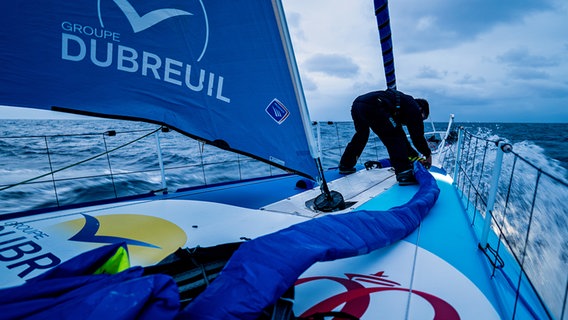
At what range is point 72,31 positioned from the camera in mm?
1378

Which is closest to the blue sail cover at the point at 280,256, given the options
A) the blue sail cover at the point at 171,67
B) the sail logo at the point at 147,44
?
the blue sail cover at the point at 171,67

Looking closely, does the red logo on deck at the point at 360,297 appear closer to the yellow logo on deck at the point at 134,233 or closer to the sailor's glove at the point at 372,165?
the yellow logo on deck at the point at 134,233

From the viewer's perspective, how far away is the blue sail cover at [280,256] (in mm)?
886

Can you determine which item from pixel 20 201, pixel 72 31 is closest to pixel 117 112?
pixel 72 31

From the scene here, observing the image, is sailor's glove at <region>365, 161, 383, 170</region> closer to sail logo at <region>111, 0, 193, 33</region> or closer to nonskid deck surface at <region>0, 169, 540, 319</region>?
nonskid deck surface at <region>0, 169, 540, 319</region>

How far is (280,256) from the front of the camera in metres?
1.11

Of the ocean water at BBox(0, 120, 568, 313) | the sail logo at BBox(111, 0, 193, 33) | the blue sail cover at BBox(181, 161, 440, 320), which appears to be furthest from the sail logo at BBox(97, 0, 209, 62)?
the blue sail cover at BBox(181, 161, 440, 320)

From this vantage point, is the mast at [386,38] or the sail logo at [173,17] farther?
the mast at [386,38]

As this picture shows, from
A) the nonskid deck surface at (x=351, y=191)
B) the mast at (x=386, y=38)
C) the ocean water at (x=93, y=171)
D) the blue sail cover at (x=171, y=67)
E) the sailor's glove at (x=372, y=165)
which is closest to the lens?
the blue sail cover at (x=171, y=67)

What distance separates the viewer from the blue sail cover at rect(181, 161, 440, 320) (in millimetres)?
886

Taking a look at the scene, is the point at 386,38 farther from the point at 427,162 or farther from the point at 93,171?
the point at 93,171

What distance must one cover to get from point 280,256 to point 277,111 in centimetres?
135

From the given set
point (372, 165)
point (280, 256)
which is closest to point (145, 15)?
point (280, 256)

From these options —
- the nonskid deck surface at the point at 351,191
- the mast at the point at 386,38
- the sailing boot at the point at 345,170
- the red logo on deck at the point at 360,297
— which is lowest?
the red logo on deck at the point at 360,297
